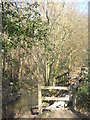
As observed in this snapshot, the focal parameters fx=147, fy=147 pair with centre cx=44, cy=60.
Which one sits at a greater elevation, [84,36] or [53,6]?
[53,6]

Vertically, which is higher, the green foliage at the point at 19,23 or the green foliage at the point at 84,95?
the green foliage at the point at 19,23

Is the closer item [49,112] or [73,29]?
[49,112]

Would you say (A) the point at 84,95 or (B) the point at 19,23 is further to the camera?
(A) the point at 84,95

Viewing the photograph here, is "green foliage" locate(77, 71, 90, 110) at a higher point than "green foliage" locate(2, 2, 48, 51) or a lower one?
lower

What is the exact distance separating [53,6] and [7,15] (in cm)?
245

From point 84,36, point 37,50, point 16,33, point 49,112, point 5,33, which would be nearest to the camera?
point 5,33

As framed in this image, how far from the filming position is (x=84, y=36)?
17.4ft

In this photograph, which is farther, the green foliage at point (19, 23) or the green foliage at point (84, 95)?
the green foliage at point (84, 95)

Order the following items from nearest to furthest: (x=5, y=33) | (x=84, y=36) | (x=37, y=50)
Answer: (x=5, y=33), (x=37, y=50), (x=84, y=36)

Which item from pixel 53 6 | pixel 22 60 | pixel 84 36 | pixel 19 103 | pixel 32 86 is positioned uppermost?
pixel 53 6

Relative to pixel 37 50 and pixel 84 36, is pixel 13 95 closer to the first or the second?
pixel 37 50

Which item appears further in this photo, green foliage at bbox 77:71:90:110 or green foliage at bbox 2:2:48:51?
green foliage at bbox 77:71:90:110

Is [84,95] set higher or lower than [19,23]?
lower

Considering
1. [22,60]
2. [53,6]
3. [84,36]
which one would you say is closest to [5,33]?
[22,60]
